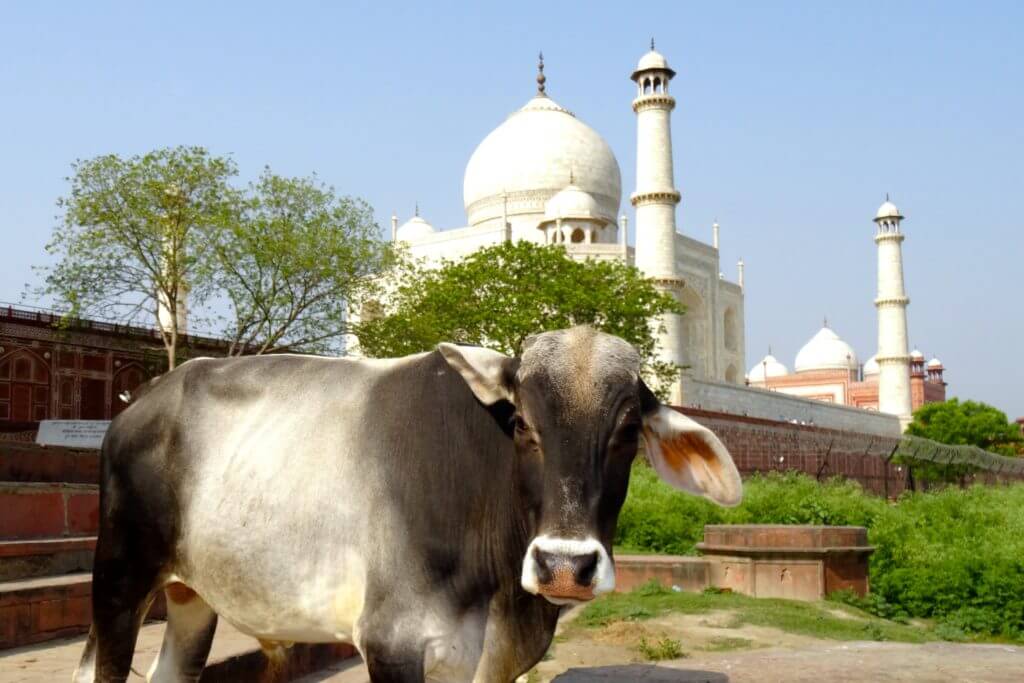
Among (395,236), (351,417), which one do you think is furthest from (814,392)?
(351,417)

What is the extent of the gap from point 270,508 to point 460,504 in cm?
51

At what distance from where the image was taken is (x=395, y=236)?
52.2 m

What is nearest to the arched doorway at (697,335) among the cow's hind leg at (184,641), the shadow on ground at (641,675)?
the shadow on ground at (641,675)

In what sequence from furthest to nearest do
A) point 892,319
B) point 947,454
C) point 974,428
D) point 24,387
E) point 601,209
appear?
point 892,319, point 974,428, point 601,209, point 24,387, point 947,454

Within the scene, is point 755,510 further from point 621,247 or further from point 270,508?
point 621,247

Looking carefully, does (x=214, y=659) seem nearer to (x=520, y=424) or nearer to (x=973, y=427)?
(x=520, y=424)

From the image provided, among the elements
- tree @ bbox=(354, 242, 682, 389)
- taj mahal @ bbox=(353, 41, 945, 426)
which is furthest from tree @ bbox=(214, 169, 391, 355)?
taj mahal @ bbox=(353, 41, 945, 426)

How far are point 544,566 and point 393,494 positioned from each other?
528mm

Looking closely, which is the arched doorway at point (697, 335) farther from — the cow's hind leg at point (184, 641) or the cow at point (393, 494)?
the cow at point (393, 494)

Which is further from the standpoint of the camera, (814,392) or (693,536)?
(814,392)

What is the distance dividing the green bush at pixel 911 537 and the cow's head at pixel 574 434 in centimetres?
709

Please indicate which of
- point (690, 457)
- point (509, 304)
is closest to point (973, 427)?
point (509, 304)

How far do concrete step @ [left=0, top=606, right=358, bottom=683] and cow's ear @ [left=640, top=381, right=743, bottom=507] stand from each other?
2.03 m

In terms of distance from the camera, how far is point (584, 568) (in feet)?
7.31
